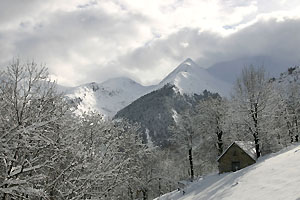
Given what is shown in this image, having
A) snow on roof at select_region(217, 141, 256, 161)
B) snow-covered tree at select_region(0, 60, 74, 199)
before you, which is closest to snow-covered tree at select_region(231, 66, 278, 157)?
snow on roof at select_region(217, 141, 256, 161)

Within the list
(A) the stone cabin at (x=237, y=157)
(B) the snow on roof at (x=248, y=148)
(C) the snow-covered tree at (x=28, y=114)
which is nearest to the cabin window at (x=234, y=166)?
(A) the stone cabin at (x=237, y=157)

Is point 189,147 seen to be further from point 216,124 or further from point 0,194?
point 0,194

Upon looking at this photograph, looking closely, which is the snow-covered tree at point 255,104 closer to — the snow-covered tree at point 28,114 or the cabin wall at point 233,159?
the cabin wall at point 233,159

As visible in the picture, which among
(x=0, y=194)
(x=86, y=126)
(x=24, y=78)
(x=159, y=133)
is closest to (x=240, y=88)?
(x=86, y=126)

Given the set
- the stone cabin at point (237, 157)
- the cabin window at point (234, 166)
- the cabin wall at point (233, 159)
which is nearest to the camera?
the stone cabin at point (237, 157)

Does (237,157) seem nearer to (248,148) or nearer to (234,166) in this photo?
(234,166)

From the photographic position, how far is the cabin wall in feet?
106

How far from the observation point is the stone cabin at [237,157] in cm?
3203

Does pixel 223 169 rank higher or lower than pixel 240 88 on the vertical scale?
lower

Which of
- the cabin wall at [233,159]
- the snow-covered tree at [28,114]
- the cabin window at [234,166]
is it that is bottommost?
the cabin window at [234,166]

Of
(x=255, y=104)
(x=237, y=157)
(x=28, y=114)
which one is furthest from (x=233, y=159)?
(x=28, y=114)

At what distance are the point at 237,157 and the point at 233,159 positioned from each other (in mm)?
A: 586

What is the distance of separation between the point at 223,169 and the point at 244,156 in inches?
135

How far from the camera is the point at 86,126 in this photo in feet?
58.2
